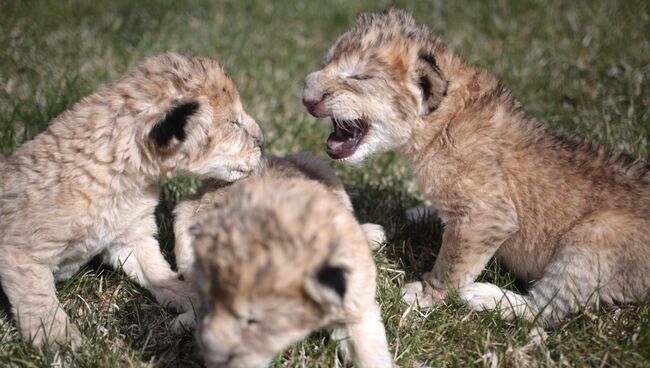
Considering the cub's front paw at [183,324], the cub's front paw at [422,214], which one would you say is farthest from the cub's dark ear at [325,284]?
the cub's front paw at [422,214]

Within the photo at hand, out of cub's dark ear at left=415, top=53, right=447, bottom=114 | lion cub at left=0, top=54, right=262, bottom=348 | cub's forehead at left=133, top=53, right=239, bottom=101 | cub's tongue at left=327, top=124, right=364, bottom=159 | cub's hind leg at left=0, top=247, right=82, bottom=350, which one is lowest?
cub's hind leg at left=0, top=247, right=82, bottom=350

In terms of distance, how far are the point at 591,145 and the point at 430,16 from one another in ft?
18.8

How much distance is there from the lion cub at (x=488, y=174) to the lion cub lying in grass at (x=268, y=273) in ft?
4.17

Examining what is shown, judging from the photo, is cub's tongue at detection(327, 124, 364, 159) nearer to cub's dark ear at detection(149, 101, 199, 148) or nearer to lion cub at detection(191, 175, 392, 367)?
cub's dark ear at detection(149, 101, 199, 148)

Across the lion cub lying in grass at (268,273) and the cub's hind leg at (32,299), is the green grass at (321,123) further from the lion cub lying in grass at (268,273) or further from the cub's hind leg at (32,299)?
the lion cub lying in grass at (268,273)

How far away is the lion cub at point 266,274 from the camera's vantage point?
280cm

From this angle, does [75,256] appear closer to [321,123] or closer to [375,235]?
[375,235]

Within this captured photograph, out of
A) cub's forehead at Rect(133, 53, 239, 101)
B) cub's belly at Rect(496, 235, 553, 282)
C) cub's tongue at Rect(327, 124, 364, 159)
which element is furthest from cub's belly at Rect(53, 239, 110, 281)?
cub's belly at Rect(496, 235, 553, 282)

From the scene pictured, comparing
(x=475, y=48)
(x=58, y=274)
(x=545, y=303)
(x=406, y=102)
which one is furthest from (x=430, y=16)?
(x=58, y=274)

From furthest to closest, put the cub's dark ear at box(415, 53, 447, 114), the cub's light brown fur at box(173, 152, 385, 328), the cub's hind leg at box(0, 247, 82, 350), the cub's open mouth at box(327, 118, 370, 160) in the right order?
the cub's open mouth at box(327, 118, 370, 160)
the cub's dark ear at box(415, 53, 447, 114)
the cub's light brown fur at box(173, 152, 385, 328)
the cub's hind leg at box(0, 247, 82, 350)

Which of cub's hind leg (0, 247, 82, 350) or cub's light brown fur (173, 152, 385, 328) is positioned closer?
cub's hind leg (0, 247, 82, 350)

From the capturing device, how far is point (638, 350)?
11.6ft

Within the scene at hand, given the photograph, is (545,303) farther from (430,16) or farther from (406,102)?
(430,16)

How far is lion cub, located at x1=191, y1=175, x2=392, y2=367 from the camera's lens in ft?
9.18
